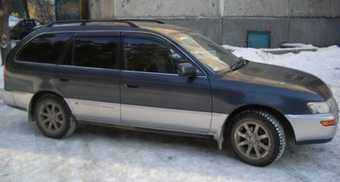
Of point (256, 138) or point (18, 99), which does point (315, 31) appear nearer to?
point (256, 138)

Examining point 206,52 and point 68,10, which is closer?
point 206,52

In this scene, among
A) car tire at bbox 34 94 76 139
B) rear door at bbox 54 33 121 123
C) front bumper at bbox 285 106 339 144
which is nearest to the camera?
front bumper at bbox 285 106 339 144

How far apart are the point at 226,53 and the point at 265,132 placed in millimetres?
1511

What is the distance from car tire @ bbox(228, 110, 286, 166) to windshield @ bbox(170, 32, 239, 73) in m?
0.71

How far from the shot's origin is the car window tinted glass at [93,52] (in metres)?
4.31

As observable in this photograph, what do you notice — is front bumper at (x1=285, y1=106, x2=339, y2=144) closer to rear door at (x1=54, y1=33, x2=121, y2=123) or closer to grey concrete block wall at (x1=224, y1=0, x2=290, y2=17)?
rear door at (x1=54, y1=33, x2=121, y2=123)

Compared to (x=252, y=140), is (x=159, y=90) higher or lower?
higher

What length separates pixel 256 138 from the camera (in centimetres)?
372

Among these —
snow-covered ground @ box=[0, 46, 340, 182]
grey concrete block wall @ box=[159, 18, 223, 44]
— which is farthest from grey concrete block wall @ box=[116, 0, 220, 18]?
snow-covered ground @ box=[0, 46, 340, 182]

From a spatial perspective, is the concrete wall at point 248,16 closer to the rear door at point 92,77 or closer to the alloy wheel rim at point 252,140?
the rear door at point 92,77

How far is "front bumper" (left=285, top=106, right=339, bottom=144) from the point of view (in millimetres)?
3492

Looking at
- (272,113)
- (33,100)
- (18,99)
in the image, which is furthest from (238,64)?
(18,99)

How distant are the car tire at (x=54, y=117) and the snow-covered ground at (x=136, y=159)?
0.13m

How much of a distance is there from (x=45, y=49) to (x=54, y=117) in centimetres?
101
